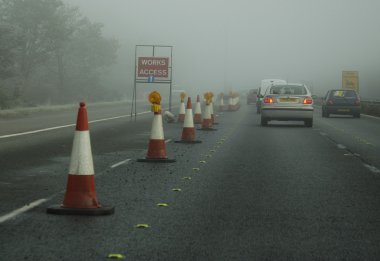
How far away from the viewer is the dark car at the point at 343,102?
35500mm

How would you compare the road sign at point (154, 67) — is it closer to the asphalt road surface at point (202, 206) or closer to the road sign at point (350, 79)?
the asphalt road surface at point (202, 206)

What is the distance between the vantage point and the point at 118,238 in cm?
599

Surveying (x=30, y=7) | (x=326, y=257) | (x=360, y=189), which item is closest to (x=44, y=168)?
(x=360, y=189)

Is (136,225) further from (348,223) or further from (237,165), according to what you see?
(237,165)

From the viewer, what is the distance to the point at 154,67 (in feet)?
101

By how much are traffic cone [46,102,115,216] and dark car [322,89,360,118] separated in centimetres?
2927

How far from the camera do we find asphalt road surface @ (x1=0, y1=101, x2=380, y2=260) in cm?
565

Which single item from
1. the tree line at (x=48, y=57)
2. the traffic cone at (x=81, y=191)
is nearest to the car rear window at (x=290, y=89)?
the traffic cone at (x=81, y=191)

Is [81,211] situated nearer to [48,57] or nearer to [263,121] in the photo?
[263,121]

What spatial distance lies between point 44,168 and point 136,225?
481 cm

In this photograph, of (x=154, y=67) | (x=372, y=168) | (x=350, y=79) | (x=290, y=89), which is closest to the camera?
(x=372, y=168)

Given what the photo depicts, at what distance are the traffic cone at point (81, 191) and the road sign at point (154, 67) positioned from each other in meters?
23.3

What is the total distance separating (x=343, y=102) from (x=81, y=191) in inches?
1179

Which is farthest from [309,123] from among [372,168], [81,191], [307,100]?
[81,191]
